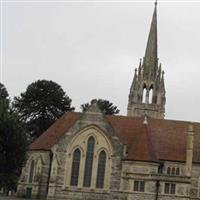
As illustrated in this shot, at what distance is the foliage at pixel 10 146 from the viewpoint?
45.5 meters

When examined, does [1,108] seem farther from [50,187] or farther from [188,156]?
[188,156]

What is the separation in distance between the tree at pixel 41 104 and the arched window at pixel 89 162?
26.4 m

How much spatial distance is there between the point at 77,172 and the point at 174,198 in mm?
10598

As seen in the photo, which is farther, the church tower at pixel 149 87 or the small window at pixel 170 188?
the church tower at pixel 149 87

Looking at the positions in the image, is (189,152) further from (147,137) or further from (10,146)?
(10,146)

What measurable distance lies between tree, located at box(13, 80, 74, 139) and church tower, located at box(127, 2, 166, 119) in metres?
14.0

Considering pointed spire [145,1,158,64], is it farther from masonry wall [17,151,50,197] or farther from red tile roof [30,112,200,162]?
masonry wall [17,151,50,197]

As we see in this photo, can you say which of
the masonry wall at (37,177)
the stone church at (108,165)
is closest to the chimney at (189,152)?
the stone church at (108,165)

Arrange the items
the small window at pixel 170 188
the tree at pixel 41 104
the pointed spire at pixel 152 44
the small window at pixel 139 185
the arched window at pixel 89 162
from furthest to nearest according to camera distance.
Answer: the pointed spire at pixel 152 44 → the tree at pixel 41 104 → the arched window at pixel 89 162 → the small window at pixel 170 188 → the small window at pixel 139 185

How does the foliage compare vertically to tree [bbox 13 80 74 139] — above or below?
below

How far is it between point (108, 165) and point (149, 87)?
42083 mm

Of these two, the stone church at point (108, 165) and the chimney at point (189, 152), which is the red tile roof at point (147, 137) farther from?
the chimney at point (189, 152)

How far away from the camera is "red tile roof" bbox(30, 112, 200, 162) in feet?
192

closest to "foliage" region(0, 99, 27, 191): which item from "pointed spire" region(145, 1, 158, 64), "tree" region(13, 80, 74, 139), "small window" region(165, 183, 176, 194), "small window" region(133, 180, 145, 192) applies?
"small window" region(133, 180, 145, 192)
